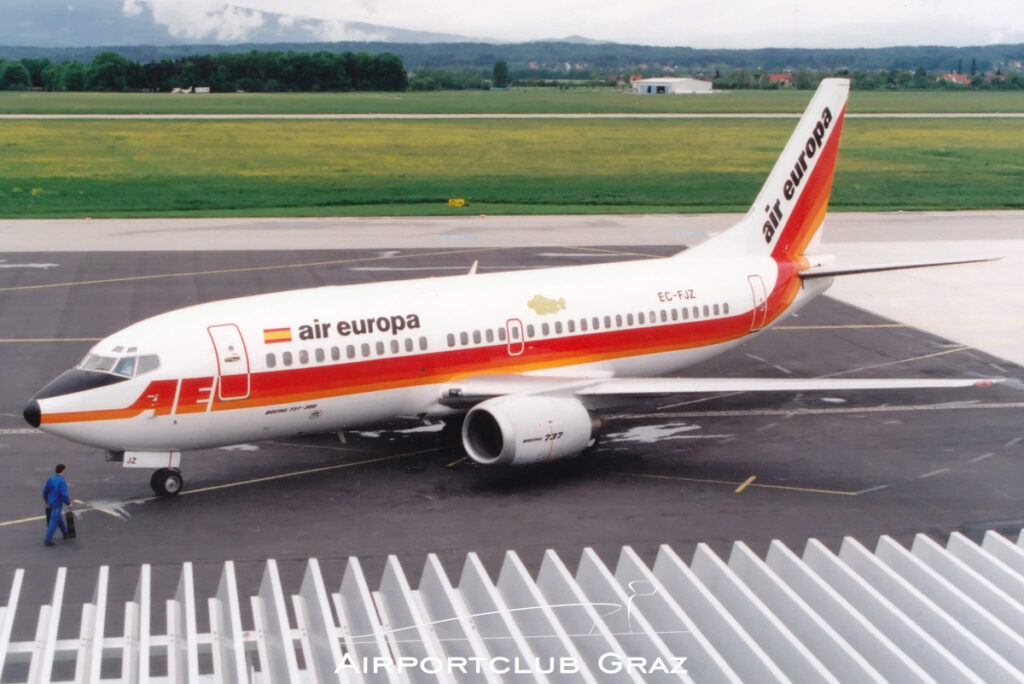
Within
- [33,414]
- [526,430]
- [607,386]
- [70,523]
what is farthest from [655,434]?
[33,414]

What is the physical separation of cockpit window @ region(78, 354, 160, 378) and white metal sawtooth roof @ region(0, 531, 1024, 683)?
1276 cm

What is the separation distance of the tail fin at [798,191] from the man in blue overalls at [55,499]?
1873 centimetres

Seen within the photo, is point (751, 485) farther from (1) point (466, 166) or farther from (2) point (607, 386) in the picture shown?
(1) point (466, 166)

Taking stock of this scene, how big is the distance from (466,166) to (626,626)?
292 feet

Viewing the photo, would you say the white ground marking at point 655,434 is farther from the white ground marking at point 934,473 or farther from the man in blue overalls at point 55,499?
the man in blue overalls at point 55,499

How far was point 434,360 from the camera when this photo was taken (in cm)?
2855

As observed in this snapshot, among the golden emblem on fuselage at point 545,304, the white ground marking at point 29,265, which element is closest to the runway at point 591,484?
the golden emblem on fuselage at point 545,304

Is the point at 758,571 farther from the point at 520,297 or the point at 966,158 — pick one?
the point at 966,158

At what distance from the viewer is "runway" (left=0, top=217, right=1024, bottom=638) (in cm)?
2431

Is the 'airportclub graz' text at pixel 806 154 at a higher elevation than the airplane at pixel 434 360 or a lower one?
higher

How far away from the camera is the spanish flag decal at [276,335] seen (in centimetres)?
2664

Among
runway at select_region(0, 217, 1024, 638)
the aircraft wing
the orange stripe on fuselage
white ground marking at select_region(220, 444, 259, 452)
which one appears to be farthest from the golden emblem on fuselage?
white ground marking at select_region(220, 444, 259, 452)

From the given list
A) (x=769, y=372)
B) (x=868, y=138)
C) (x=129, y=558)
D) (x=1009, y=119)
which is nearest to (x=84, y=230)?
(x=769, y=372)

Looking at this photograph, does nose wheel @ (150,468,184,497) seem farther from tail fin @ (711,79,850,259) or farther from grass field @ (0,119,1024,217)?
grass field @ (0,119,1024,217)
